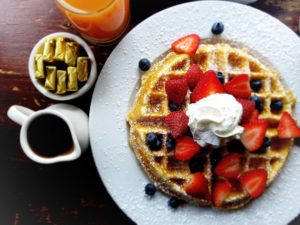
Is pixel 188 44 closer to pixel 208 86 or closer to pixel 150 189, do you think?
pixel 208 86

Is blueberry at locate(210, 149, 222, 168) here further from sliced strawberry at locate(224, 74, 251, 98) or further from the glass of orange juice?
the glass of orange juice

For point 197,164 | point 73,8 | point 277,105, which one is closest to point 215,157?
point 197,164

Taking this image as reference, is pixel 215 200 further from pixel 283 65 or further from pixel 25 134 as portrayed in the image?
pixel 25 134

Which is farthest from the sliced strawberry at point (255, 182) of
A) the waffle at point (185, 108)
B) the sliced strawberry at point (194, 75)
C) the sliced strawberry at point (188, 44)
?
the sliced strawberry at point (188, 44)

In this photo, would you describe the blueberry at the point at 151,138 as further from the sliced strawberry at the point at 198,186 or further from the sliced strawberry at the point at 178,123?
the sliced strawberry at the point at 198,186

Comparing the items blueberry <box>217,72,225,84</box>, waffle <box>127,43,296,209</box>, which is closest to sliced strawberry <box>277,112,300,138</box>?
waffle <box>127,43,296,209</box>
